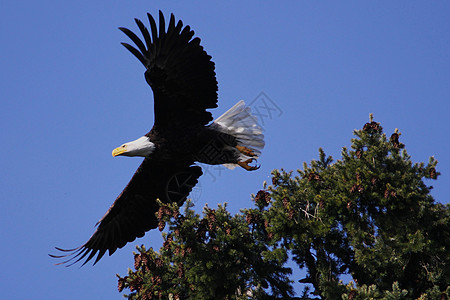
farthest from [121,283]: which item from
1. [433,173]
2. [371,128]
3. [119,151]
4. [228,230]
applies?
[433,173]

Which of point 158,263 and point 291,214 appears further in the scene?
point 158,263

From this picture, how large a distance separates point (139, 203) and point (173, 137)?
4.72 ft

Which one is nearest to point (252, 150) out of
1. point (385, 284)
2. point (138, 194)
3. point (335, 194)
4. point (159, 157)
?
point (159, 157)

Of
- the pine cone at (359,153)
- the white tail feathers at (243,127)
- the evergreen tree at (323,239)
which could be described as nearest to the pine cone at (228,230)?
the evergreen tree at (323,239)

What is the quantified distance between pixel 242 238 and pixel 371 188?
136 cm

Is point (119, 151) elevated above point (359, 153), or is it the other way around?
point (119, 151)

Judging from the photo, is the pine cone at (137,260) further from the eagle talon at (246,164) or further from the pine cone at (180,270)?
the eagle talon at (246,164)

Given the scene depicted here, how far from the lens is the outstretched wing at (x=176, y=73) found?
636 cm

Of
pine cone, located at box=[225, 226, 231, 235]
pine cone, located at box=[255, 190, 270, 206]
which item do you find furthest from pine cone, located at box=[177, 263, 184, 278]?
pine cone, located at box=[255, 190, 270, 206]

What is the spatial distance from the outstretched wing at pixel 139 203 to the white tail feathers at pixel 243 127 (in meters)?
0.77

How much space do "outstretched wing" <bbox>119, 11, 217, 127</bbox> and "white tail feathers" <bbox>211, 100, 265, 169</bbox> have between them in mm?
433

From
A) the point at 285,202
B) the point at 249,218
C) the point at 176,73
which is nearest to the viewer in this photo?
the point at 285,202

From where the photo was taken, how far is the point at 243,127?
7.33 meters

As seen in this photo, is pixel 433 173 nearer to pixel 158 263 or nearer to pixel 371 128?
pixel 371 128
